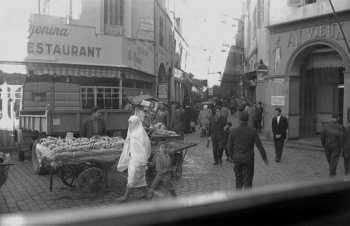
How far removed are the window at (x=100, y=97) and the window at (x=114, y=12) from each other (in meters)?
4.08

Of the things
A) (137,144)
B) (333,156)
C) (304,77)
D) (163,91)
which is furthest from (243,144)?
(163,91)

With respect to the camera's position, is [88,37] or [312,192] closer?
[312,192]

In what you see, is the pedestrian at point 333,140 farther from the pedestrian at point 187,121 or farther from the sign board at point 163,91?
the pedestrian at point 187,121

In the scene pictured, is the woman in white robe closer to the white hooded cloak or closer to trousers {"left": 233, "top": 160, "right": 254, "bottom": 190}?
the white hooded cloak

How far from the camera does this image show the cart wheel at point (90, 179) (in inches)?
319

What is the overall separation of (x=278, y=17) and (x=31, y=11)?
11.3 metres

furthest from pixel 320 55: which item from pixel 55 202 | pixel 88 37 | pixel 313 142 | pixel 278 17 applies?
pixel 55 202

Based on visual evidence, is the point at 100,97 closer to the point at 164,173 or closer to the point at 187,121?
the point at 187,121

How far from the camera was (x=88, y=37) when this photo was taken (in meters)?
19.2

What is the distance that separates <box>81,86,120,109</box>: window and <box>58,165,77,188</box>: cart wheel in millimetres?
10535

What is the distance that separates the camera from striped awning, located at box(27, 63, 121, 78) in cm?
1756

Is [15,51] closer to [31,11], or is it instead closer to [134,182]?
[31,11]

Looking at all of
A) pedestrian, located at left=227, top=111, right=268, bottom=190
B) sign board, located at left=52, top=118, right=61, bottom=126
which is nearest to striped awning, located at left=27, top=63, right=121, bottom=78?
sign board, located at left=52, top=118, right=61, bottom=126

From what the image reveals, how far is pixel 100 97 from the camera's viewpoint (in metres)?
19.9
